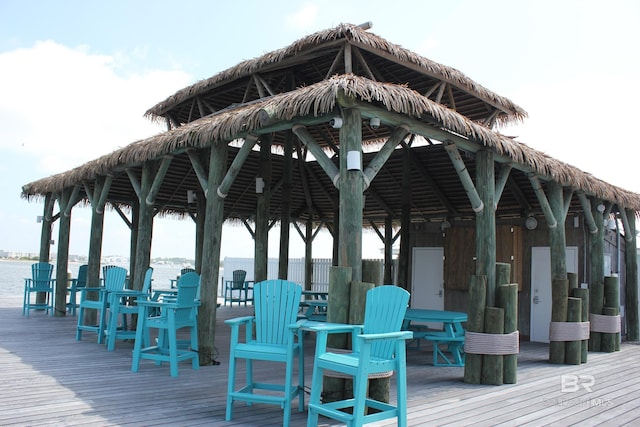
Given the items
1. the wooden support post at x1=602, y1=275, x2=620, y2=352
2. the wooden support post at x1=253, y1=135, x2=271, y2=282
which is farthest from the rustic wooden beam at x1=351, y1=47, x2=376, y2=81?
the wooden support post at x1=602, y1=275, x2=620, y2=352

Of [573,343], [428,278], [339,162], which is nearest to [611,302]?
[573,343]

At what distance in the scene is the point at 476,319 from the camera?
558cm

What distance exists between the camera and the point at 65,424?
3.49 m

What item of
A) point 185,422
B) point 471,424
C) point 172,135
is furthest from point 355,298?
point 172,135

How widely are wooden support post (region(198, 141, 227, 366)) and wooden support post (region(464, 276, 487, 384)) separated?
275 cm

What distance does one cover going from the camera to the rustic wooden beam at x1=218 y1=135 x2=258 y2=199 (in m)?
5.66

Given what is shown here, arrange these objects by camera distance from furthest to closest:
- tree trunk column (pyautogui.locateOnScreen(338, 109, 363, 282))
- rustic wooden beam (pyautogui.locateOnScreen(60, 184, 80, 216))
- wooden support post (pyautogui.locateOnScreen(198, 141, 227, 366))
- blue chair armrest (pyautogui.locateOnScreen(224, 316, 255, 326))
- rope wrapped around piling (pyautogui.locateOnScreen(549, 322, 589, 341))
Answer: rustic wooden beam (pyautogui.locateOnScreen(60, 184, 80, 216)) → rope wrapped around piling (pyautogui.locateOnScreen(549, 322, 589, 341)) → wooden support post (pyautogui.locateOnScreen(198, 141, 227, 366)) → tree trunk column (pyautogui.locateOnScreen(338, 109, 363, 282)) → blue chair armrest (pyautogui.locateOnScreen(224, 316, 255, 326))

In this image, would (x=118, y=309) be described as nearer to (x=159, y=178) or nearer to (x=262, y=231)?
(x=159, y=178)

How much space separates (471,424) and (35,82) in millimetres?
12120

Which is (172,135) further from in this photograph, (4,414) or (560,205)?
(560,205)

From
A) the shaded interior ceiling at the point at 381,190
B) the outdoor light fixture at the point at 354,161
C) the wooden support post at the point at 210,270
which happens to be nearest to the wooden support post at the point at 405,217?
the shaded interior ceiling at the point at 381,190

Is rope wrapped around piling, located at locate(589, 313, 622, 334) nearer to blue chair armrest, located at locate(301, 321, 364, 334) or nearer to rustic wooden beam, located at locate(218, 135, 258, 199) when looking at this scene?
blue chair armrest, located at locate(301, 321, 364, 334)

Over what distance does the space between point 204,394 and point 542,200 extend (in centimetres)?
516

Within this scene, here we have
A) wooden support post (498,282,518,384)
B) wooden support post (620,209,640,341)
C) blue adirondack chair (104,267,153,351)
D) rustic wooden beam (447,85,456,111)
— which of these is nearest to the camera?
wooden support post (498,282,518,384)
